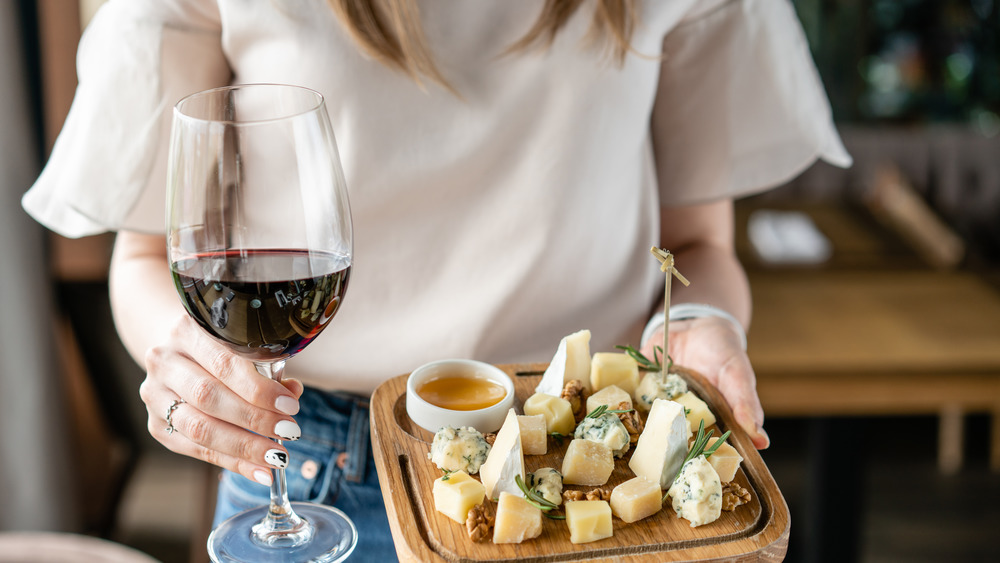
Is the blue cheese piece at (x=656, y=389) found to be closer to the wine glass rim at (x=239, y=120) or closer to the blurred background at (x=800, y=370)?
the wine glass rim at (x=239, y=120)

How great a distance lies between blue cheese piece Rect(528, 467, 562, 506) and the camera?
783 mm

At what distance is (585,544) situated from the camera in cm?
74

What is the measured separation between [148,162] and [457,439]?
0.57 m

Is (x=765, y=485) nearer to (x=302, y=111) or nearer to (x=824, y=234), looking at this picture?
(x=302, y=111)

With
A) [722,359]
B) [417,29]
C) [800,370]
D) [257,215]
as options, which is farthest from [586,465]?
[800,370]

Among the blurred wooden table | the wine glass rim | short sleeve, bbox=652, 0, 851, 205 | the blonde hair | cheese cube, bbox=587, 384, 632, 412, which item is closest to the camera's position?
the wine glass rim

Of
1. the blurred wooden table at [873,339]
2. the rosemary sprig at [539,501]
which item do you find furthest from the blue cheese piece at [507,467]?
the blurred wooden table at [873,339]

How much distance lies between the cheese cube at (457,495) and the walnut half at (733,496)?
22 cm

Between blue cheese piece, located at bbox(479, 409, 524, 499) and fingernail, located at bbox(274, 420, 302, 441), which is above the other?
fingernail, located at bbox(274, 420, 302, 441)

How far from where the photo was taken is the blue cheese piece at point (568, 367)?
944 mm

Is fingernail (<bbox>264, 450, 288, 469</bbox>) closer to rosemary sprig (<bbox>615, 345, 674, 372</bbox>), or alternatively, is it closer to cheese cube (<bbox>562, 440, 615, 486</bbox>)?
cheese cube (<bbox>562, 440, 615, 486</bbox>)

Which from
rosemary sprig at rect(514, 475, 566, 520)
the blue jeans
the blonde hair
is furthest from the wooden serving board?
the blonde hair

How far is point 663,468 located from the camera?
0.80m

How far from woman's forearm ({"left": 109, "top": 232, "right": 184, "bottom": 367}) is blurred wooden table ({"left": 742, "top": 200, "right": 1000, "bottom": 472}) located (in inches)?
67.1
